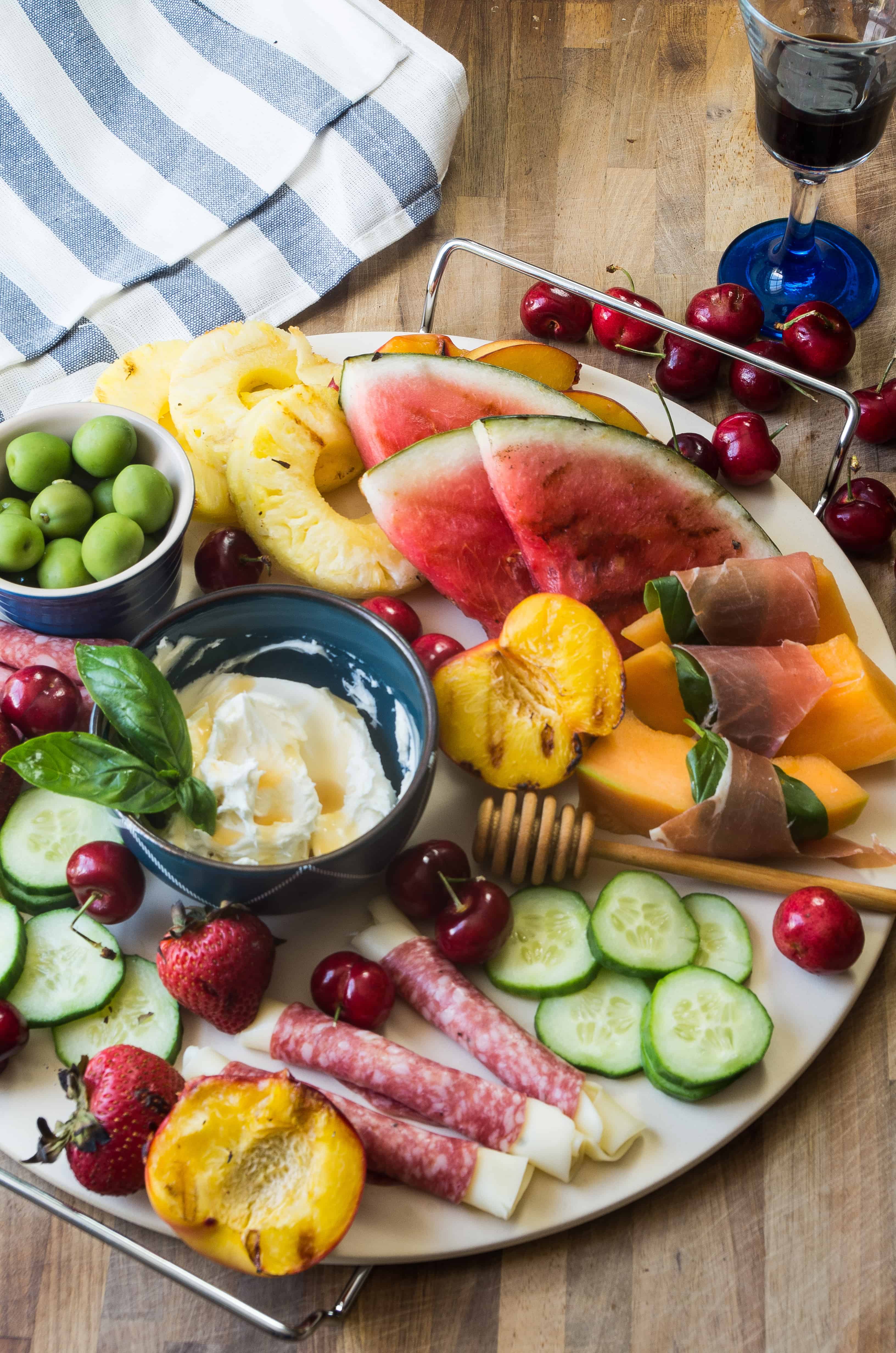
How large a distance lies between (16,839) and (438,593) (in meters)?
0.74

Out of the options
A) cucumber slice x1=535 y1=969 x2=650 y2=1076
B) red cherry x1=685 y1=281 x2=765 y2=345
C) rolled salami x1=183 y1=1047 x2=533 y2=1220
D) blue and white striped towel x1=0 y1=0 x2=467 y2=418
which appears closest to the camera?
rolled salami x1=183 y1=1047 x2=533 y2=1220

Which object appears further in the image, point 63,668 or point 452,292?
point 452,292

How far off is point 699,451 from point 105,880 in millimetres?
1163

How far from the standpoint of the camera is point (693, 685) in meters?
1.69

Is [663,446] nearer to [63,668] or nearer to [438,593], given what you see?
[438,593]

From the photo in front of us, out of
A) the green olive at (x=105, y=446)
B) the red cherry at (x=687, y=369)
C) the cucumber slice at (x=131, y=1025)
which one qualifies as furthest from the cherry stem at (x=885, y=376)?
the cucumber slice at (x=131, y=1025)

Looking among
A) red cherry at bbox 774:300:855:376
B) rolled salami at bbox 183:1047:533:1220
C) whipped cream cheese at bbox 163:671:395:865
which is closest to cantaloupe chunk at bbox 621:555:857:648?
whipped cream cheese at bbox 163:671:395:865

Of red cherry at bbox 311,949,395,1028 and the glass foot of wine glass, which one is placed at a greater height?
the glass foot of wine glass

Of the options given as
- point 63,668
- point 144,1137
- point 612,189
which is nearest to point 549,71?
point 612,189

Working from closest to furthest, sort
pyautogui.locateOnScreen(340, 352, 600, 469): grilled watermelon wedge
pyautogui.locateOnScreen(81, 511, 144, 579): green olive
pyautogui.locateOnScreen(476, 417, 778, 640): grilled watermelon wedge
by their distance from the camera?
pyautogui.locateOnScreen(81, 511, 144, 579): green olive → pyautogui.locateOnScreen(476, 417, 778, 640): grilled watermelon wedge → pyautogui.locateOnScreen(340, 352, 600, 469): grilled watermelon wedge

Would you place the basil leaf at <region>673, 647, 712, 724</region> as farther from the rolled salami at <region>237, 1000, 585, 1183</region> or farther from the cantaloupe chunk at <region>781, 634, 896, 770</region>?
the rolled salami at <region>237, 1000, 585, 1183</region>

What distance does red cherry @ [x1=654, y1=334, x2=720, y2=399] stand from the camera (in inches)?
86.9

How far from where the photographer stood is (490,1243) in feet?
4.55

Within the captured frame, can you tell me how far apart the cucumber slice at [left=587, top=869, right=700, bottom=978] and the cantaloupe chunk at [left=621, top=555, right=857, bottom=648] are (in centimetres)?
37
